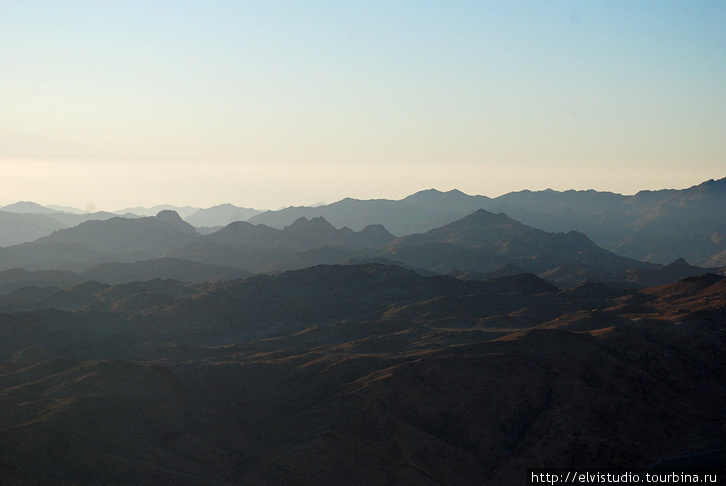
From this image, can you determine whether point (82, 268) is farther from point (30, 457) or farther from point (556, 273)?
point (30, 457)

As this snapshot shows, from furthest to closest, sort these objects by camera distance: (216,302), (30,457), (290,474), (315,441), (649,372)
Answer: (216,302), (649,372), (315,441), (290,474), (30,457)

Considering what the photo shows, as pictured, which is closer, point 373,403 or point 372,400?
point 373,403

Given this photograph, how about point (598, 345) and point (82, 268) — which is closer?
point (598, 345)

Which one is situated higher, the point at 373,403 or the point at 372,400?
the point at 372,400

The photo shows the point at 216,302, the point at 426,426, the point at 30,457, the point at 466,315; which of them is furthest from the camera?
the point at 216,302

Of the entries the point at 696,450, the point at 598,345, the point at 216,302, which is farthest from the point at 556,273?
the point at 696,450

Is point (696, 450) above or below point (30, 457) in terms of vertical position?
below
